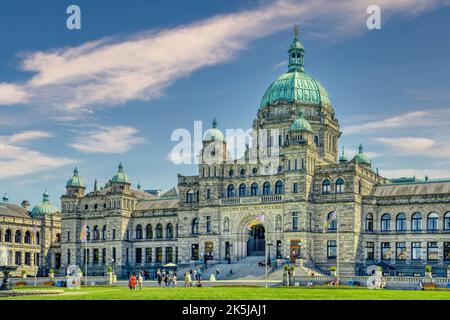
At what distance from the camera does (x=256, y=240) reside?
370 feet

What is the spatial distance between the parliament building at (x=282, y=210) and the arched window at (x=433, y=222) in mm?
131

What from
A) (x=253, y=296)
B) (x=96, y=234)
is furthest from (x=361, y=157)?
(x=253, y=296)

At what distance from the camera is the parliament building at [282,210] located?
339 feet

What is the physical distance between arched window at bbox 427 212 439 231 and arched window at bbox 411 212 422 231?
4.17ft

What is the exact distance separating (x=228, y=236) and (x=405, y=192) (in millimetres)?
25224

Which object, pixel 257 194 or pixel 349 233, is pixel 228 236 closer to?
pixel 257 194

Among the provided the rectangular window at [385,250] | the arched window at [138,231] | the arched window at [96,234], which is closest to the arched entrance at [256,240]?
the rectangular window at [385,250]

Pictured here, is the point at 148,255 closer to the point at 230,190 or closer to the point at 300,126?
the point at 230,190

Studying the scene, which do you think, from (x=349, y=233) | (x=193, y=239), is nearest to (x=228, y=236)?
(x=193, y=239)

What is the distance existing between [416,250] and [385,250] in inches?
171

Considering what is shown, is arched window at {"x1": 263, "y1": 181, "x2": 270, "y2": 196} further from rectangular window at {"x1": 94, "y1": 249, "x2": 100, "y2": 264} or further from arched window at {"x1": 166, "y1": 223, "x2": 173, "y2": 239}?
rectangular window at {"x1": 94, "y1": 249, "x2": 100, "y2": 264}

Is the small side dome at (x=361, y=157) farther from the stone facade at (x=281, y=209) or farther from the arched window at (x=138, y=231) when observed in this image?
the arched window at (x=138, y=231)

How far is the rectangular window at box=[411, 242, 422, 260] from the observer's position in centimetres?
10275
